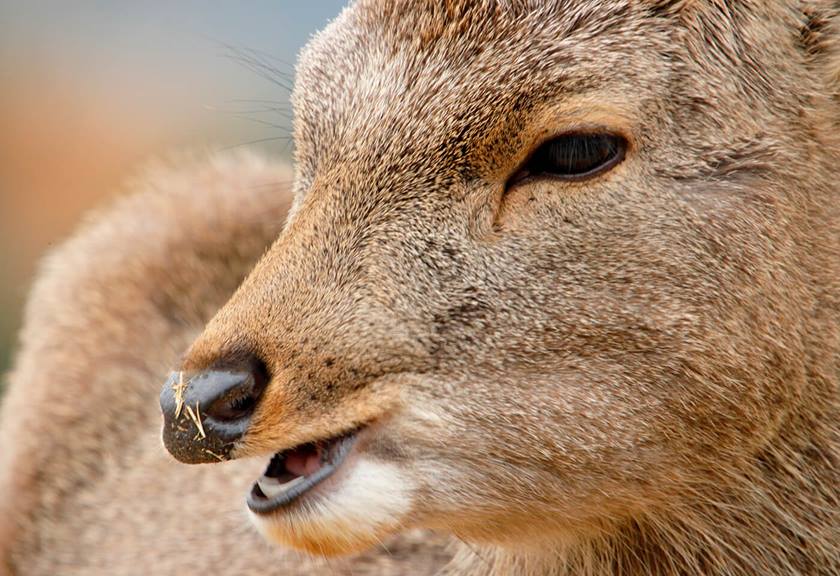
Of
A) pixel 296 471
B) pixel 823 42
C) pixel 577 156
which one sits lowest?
pixel 296 471

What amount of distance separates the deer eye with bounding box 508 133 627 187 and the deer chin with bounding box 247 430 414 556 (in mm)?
905

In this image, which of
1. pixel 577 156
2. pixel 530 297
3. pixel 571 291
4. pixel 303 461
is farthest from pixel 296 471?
pixel 577 156

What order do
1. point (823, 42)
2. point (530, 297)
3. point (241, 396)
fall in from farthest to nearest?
point (823, 42)
point (530, 297)
point (241, 396)

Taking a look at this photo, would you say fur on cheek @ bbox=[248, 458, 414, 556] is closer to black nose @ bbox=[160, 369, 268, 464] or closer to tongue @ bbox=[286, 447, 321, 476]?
tongue @ bbox=[286, 447, 321, 476]

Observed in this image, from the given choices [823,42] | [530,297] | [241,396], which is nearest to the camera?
[241,396]

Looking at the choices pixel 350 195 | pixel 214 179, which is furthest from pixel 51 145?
pixel 350 195

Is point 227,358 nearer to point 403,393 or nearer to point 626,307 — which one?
point 403,393

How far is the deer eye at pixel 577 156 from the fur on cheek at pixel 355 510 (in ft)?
3.10

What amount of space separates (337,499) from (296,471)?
0.59ft

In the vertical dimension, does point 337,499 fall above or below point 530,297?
below

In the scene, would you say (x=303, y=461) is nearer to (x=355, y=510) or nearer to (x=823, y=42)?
(x=355, y=510)

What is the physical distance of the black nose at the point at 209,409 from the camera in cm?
366

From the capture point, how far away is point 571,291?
379 cm

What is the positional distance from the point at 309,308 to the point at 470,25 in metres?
0.98
